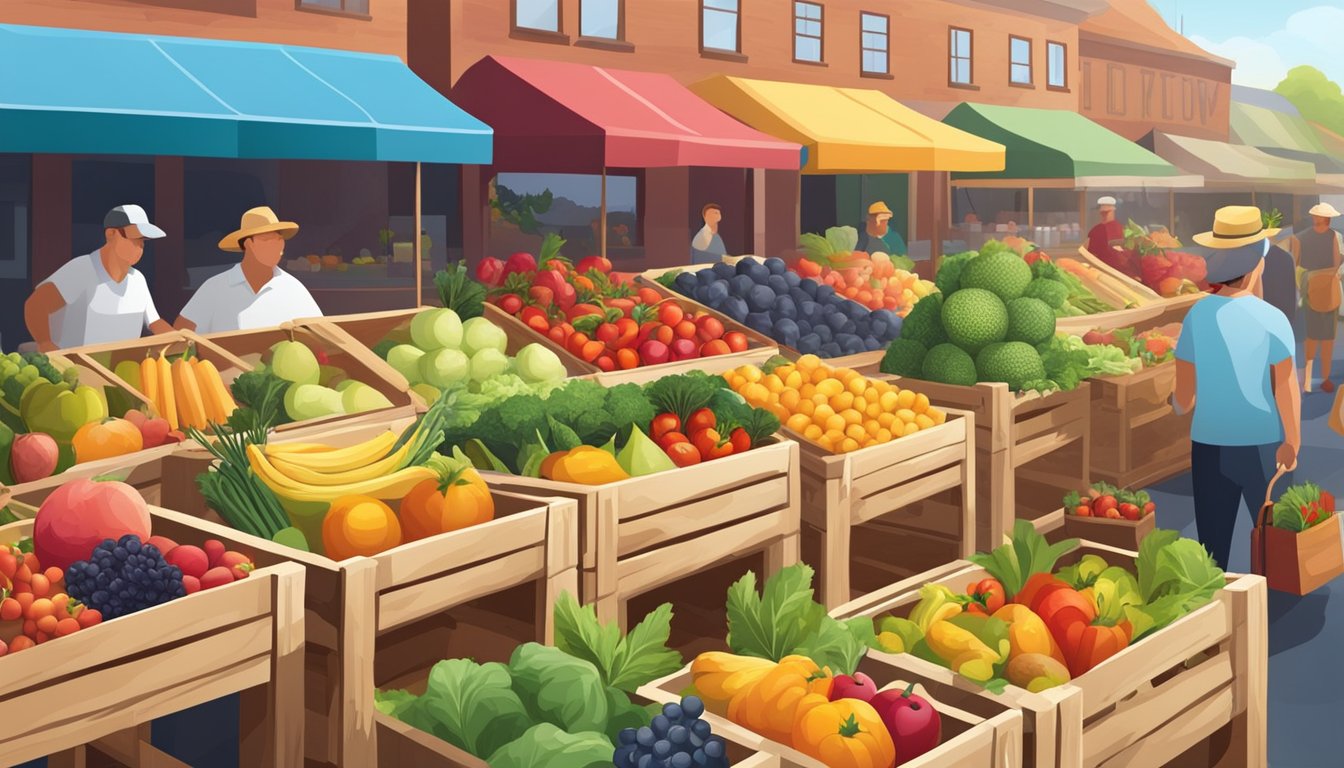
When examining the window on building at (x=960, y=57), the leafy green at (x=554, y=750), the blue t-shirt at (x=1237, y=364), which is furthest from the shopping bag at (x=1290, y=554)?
the window on building at (x=960, y=57)

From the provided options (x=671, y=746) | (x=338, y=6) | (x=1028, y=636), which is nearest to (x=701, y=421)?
(x=1028, y=636)

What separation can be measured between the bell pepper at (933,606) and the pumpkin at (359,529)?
1.50 meters

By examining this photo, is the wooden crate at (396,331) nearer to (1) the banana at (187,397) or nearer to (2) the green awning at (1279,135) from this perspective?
(1) the banana at (187,397)

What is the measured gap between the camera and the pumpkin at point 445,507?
387 centimetres

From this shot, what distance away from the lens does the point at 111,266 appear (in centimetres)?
646

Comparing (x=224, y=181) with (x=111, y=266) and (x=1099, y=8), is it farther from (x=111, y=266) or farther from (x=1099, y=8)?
(x=1099, y=8)

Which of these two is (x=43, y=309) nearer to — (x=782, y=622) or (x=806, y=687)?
(x=782, y=622)

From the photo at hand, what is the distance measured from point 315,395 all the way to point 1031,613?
10.1ft

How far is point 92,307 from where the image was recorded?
6.38m

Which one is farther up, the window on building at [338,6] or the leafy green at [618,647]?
the window on building at [338,6]

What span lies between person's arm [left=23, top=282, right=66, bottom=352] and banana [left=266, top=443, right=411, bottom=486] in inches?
118

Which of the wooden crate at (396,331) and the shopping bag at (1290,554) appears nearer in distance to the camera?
the shopping bag at (1290,554)

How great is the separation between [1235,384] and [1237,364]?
0.29 feet

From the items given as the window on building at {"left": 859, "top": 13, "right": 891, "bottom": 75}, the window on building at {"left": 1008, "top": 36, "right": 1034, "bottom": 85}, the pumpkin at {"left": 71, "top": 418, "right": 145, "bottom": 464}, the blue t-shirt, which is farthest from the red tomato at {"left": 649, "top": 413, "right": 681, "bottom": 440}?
the window on building at {"left": 1008, "top": 36, "right": 1034, "bottom": 85}
